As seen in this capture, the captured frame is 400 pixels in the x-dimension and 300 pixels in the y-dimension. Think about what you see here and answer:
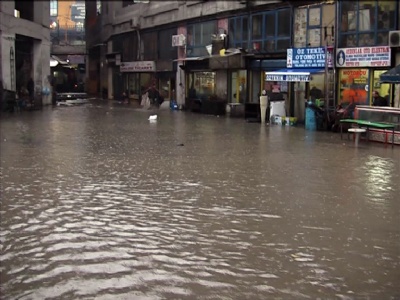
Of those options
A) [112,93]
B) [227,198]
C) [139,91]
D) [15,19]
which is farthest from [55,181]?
[112,93]

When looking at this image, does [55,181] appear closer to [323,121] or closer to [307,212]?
[307,212]

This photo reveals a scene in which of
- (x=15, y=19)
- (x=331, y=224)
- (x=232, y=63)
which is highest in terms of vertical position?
(x=15, y=19)

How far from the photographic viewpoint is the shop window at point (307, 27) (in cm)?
2198

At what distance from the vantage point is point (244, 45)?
26.8 metres

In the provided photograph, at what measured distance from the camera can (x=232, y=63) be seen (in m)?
26.4

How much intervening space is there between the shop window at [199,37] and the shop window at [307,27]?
7.23 metres

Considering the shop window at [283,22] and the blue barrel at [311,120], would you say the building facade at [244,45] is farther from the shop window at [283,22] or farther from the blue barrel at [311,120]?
the blue barrel at [311,120]

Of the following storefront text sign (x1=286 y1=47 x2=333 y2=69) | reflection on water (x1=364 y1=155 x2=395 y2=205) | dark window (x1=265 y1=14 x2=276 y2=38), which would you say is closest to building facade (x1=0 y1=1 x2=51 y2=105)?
dark window (x1=265 y1=14 x2=276 y2=38)

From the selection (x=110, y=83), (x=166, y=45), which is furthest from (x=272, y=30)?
(x=110, y=83)

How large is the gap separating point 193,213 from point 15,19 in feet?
83.2

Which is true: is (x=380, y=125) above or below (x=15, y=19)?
below

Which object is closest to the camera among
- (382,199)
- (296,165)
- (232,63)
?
(382,199)

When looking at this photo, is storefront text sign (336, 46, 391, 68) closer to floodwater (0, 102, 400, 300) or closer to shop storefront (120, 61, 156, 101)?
floodwater (0, 102, 400, 300)

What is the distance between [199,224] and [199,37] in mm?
25874
